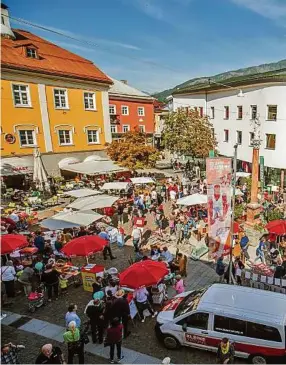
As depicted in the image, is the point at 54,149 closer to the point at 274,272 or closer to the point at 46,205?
the point at 46,205

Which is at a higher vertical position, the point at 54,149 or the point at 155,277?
the point at 54,149

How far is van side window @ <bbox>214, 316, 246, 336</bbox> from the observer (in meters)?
7.66

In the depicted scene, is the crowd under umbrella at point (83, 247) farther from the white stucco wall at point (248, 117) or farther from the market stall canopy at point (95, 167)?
the white stucco wall at point (248, 117)

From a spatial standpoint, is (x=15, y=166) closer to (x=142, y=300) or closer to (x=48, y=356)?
(x=142, y=300)

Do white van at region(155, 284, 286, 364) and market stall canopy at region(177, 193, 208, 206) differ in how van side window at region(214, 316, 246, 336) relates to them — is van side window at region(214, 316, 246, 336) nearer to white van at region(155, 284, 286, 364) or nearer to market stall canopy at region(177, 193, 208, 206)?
white van at region(155, 284, 286, 364)

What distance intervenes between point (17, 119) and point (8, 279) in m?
19.2

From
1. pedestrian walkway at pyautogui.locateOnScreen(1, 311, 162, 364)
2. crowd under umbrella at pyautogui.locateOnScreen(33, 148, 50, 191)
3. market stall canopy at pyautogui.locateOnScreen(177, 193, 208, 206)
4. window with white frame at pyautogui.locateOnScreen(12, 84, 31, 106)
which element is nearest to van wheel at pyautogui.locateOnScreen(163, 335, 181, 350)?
pedestrian walkway at pyautogui.locateOnScreen(1, 311, 162, 364)

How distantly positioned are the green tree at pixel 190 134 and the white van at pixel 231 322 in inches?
1040

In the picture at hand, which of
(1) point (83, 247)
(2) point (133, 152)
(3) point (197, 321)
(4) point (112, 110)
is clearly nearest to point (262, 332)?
(3) point (197, 321)

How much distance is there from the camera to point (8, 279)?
445 inches

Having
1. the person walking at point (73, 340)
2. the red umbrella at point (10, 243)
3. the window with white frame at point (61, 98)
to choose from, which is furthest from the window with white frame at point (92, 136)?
the person walking at point (73, 340)

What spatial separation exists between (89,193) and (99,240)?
29.5ft

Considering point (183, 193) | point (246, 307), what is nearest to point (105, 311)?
point (246, 307)

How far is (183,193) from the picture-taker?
77.4 feet
